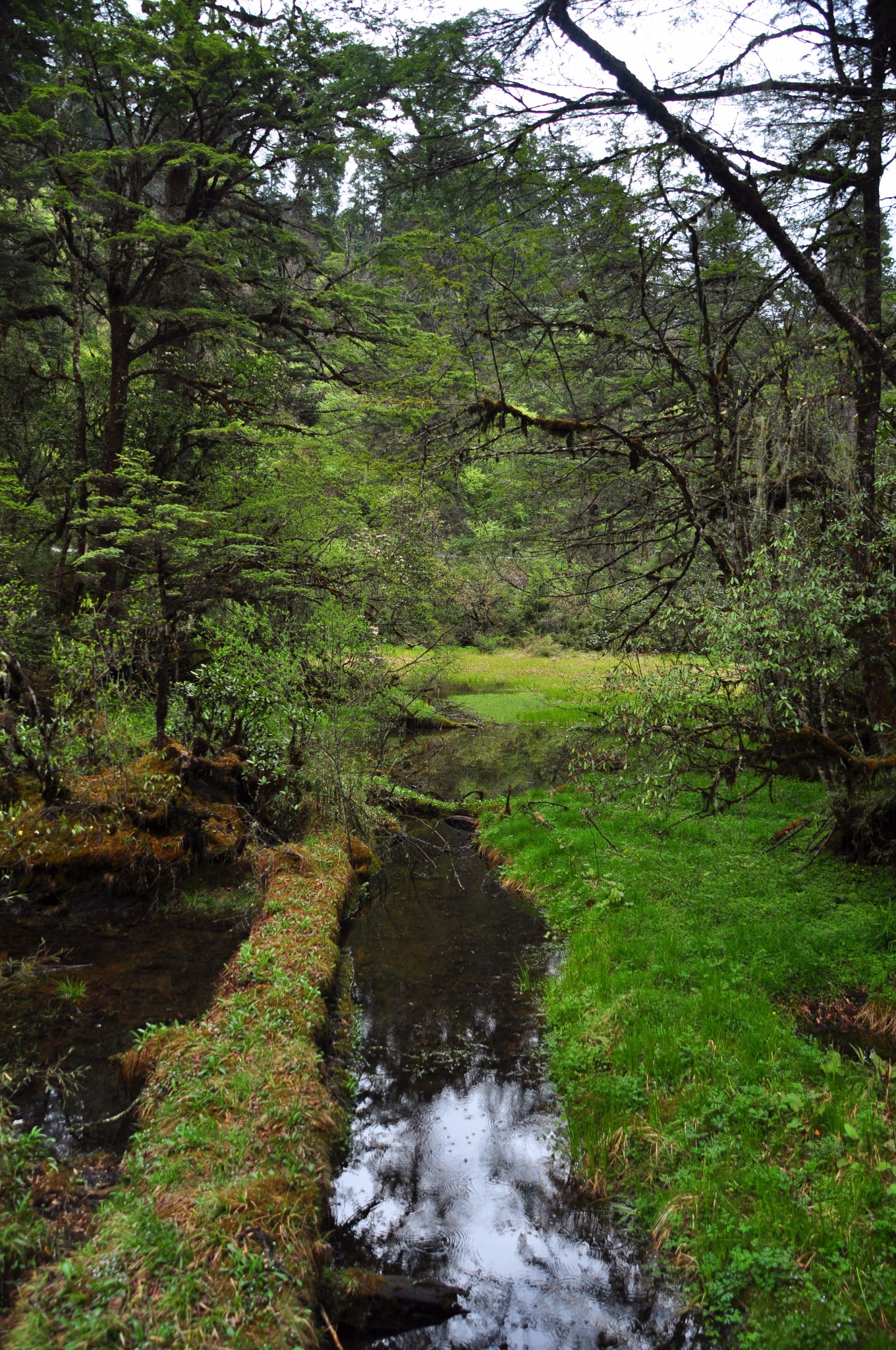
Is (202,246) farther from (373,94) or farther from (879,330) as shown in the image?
(879,330)

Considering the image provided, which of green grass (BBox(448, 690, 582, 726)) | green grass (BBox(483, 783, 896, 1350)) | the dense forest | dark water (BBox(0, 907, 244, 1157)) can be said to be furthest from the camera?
green grass (BBox(448, 690, 582, 726))

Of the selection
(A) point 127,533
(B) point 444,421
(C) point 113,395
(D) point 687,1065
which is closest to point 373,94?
(B) point 444,421

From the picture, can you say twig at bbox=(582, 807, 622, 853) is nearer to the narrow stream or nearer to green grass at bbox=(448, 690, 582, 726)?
the narrow stream

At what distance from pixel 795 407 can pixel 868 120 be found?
2260mm

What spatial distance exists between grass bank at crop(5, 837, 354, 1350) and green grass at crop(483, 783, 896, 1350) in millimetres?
1790

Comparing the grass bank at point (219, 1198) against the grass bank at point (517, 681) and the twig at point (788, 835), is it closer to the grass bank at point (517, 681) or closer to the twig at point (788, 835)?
the twig at point (788, 835)

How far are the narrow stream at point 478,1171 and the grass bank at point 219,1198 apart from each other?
16.1 inches

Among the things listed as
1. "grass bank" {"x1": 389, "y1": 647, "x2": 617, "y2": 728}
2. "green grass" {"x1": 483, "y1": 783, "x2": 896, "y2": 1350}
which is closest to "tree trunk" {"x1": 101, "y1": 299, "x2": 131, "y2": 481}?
"grass bank" {"x1": 389, "y1": 647, "x2": 617, "y2": 728}

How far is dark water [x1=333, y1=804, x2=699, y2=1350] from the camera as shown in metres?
3.49

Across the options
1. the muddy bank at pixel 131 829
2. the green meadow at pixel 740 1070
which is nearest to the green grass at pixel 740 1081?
the green meadow at pixel 740 1070

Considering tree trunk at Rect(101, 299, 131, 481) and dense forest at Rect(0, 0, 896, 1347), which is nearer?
dense forest at Rect(0, 0, 896, 1347)

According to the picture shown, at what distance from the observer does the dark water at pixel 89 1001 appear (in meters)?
4.67

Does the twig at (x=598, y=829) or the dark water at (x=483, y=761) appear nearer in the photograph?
the twig at (x=598, y=829)

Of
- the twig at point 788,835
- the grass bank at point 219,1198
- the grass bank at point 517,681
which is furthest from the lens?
the grass bank at point 517,681
